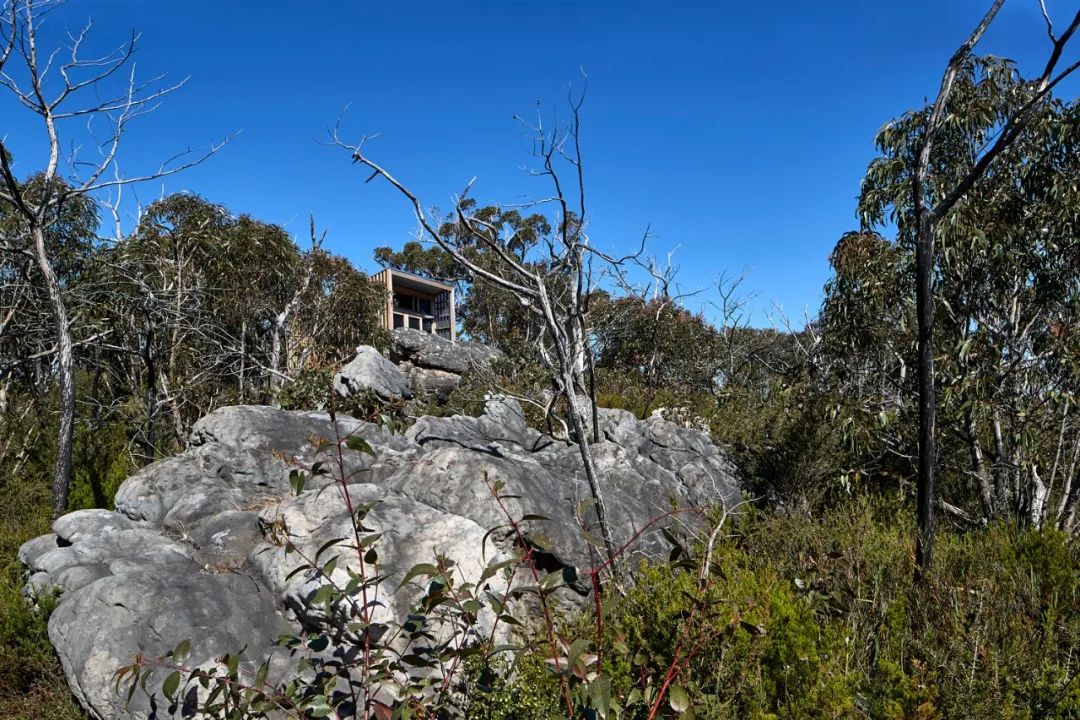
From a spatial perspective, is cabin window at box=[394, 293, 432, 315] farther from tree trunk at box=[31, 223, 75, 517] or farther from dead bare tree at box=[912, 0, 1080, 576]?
dead bare tree at box=[912, 0, 1080, 576]

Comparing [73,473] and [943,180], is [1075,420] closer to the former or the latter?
[943,180]

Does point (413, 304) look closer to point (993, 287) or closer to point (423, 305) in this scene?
point (423, 305)

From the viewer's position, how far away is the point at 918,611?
3.65m

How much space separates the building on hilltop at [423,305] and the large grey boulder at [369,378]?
11.7m

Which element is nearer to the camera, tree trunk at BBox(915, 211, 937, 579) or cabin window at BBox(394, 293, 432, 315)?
tree trunk at BBox(915, 211, 937, 579)

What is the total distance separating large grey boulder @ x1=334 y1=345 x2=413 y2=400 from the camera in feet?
34.4

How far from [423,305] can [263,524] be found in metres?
23.3

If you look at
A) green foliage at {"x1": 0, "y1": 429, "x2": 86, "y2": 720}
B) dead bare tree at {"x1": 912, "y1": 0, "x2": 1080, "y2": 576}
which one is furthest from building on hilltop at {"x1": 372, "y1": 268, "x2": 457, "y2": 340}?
dead bare tree at {"x1": 912, "y1": 0, "x2": 1080, "y2": 576}

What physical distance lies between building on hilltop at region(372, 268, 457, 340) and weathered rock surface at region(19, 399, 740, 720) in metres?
17.4

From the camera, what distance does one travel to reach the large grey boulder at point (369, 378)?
10484mm

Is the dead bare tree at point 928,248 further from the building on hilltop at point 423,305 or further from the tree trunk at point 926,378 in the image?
the building on hilltop at point 423,305

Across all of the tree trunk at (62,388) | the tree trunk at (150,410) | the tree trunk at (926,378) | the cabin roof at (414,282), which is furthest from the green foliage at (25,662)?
the cabin roof at (414,282)

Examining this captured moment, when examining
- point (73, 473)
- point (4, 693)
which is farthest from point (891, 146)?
point (73, 473)

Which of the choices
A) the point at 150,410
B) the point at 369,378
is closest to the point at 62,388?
the point at 150,410
